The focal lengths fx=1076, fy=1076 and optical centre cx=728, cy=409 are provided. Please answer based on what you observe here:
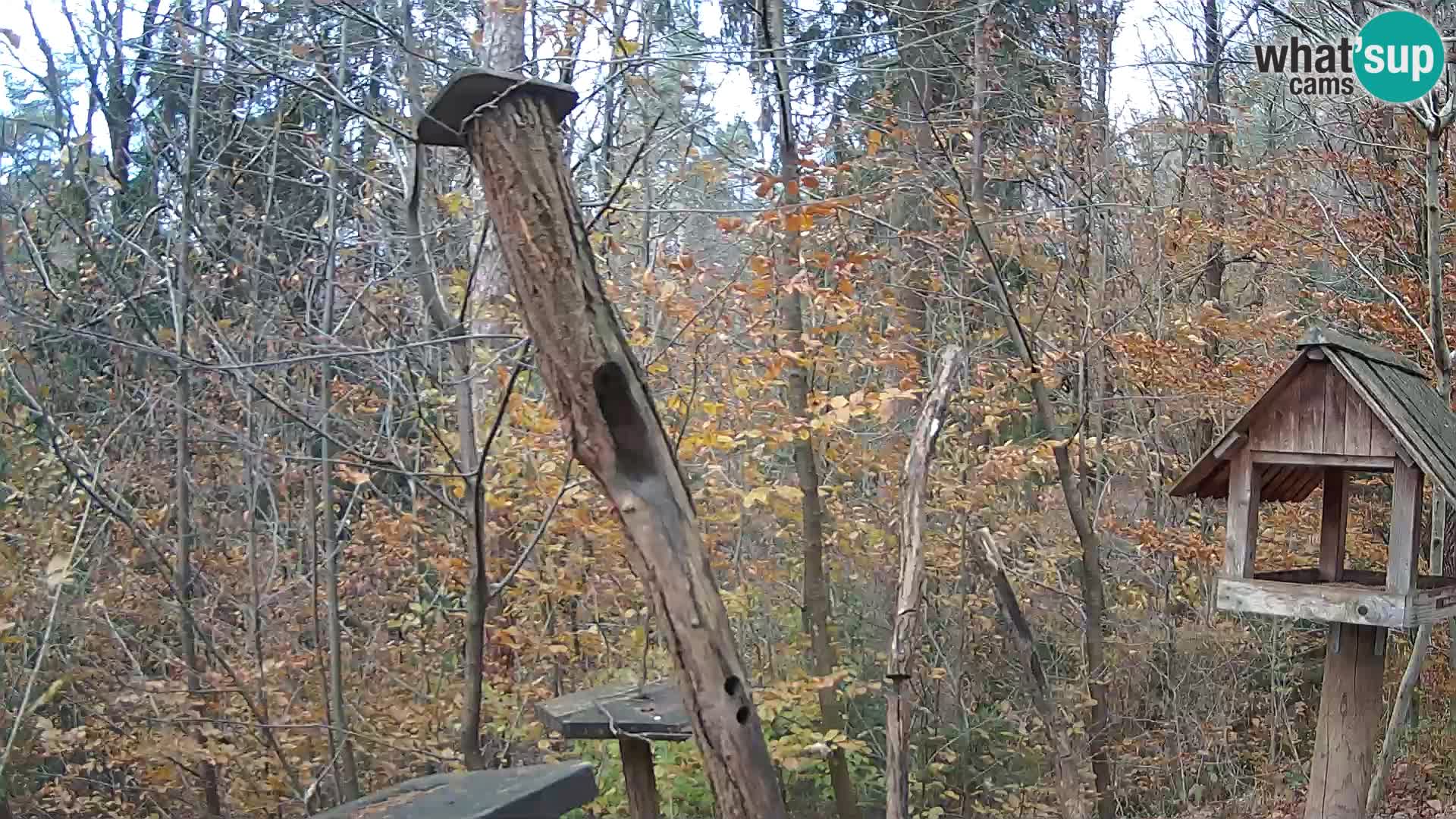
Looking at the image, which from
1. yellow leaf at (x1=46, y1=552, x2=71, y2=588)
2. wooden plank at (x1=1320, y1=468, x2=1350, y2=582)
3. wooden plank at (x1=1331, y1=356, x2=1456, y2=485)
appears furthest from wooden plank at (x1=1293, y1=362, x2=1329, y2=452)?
yellow leaf at (x1=46, y1=552, x2=71, y2=588)

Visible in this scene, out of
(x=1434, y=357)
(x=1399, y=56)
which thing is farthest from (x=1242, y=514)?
(x=1399, y=56)

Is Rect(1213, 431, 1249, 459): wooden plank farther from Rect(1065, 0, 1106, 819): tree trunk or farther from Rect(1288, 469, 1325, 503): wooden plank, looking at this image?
Rect(1065, 0, 1106, 819): tree trunk

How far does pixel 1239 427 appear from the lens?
3414mm

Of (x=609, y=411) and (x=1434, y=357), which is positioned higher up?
(x=1434, y=357)

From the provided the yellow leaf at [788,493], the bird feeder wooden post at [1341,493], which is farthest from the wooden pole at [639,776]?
the yellow leaf at [788,493]

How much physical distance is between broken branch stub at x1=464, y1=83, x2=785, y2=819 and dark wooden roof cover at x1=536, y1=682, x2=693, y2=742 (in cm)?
32

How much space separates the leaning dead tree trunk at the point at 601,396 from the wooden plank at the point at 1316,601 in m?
1.64

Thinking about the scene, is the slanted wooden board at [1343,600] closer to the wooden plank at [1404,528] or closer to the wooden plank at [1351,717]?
the wooden plank at [1404,528]

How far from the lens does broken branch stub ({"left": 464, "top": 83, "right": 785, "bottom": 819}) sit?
2654mm

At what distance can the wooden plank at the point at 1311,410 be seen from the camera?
3244 millimetres

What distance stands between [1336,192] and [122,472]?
7397mm

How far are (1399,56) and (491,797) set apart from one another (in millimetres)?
5133

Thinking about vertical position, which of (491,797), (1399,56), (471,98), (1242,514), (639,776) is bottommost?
(639,776)

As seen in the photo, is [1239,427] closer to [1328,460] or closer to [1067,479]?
[1328,460]
